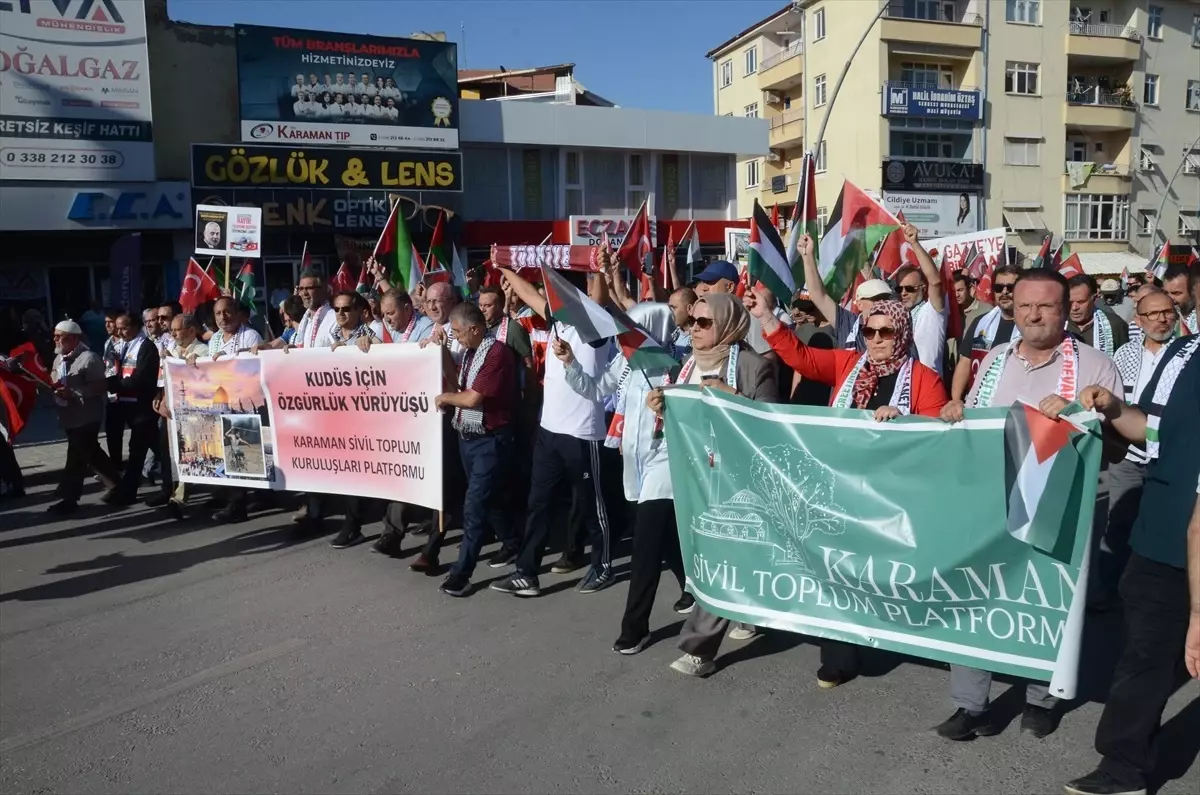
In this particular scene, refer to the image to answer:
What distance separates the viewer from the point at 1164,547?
327cm

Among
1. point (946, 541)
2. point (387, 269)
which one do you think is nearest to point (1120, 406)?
point (946, 541)

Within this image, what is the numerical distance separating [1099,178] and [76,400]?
157 ft

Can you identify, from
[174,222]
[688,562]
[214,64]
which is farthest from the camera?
[214,64]

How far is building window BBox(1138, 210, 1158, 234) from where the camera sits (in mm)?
47875

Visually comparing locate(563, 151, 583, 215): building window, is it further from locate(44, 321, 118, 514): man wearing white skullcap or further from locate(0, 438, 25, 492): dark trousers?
locate(44, 321, 118, 514): man wearing white skullcap

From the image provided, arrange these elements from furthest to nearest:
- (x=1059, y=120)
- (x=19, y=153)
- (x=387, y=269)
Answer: (x=1059, y=120)
(x=19, y=153)
(x=387, y=269)

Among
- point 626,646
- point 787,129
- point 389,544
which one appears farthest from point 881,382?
point 787,129

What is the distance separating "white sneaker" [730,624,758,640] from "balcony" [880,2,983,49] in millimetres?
41701

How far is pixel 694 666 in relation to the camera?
4.70 meters

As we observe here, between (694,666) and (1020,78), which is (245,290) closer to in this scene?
(694,666)

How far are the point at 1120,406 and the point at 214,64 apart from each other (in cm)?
2519

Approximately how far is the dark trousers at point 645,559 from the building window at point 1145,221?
167 feet

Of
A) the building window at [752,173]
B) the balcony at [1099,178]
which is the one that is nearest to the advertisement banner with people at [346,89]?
the building window at [752,173]

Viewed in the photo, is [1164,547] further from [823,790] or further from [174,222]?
[174,222]
